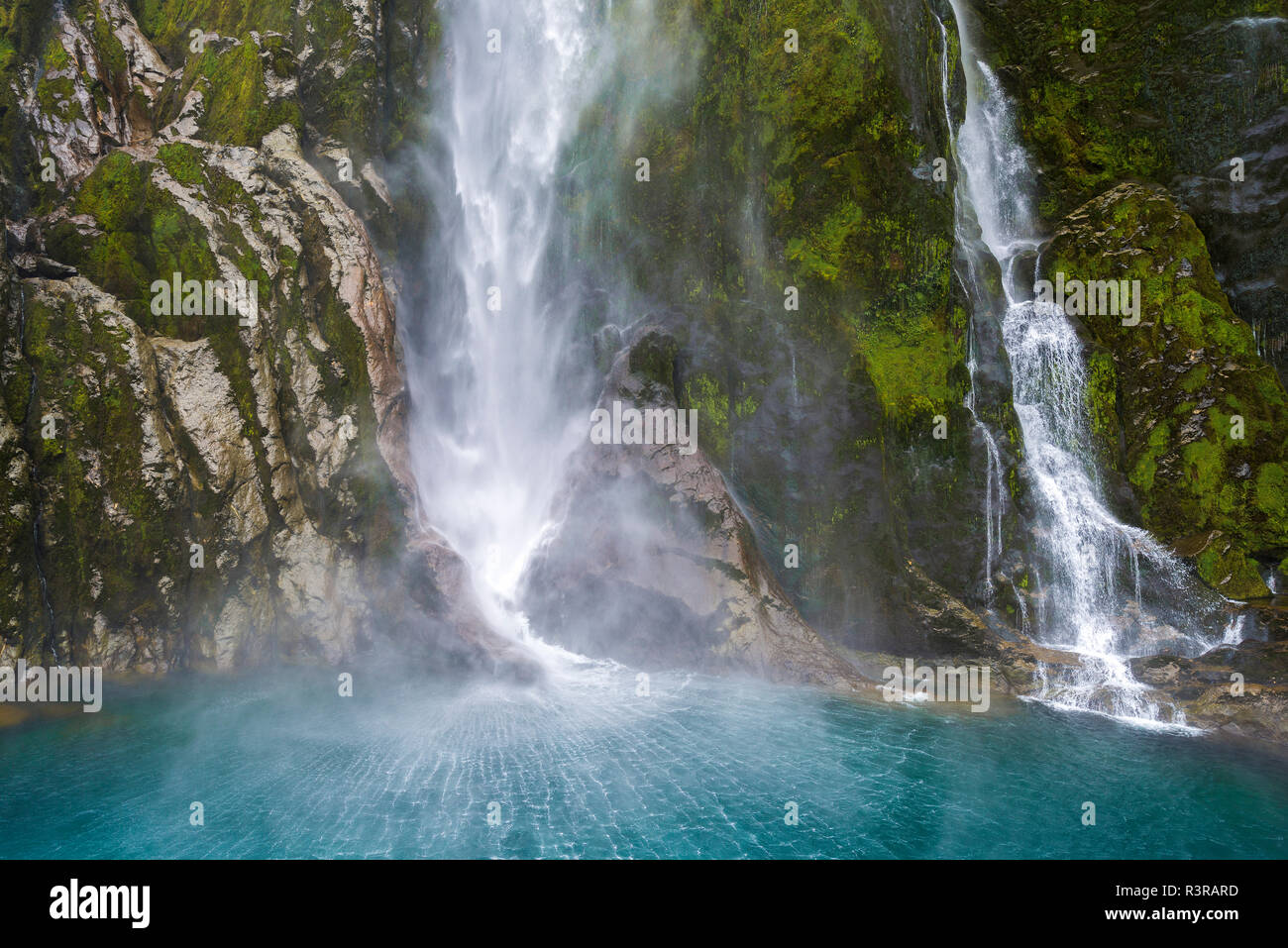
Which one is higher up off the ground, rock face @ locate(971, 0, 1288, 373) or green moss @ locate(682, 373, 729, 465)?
rock face @ locate(971, 0, 1288, 373)

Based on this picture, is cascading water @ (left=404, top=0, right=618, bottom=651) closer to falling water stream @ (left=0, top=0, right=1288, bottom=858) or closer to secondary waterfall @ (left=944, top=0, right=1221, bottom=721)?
falling water stream @ (left=0, top=0, right=1288, bottom=858)

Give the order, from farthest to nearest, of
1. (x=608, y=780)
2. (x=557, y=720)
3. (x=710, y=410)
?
(x=710, y=410) < (x=557, y=720) < (x=608, y=780)

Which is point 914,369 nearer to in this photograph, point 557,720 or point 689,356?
point 689,356

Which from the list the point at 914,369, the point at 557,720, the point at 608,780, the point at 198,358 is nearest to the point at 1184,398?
the point at 914,369

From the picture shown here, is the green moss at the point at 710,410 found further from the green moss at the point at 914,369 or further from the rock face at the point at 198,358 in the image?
the rock face at the point at 198,358

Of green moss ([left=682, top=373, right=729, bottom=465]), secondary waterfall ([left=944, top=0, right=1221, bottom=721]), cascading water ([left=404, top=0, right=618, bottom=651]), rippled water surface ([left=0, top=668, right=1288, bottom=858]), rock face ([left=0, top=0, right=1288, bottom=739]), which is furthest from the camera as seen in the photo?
cascading water ([left=404, top=0, right=618, bottom=651])

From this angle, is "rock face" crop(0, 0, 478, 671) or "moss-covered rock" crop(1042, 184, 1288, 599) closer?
"rock face" crop(0, 0, 478, 671)

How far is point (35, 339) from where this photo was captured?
18.6 meters

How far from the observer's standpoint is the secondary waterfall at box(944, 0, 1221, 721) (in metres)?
19.3

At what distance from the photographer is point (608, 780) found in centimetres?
1309

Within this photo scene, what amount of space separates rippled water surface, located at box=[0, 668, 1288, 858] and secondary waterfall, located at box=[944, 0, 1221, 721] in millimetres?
2979

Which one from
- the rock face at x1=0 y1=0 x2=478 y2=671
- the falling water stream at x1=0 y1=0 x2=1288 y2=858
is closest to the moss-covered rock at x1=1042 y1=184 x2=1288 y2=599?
the falling water stream at x1=0 y1=0 x2=1288 y2=858

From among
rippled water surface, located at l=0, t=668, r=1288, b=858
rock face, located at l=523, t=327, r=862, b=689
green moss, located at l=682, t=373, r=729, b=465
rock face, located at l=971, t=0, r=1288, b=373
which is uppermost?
rock face, located at l=971, t=0, r=1288, b=373

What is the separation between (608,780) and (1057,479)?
48.2 ft
